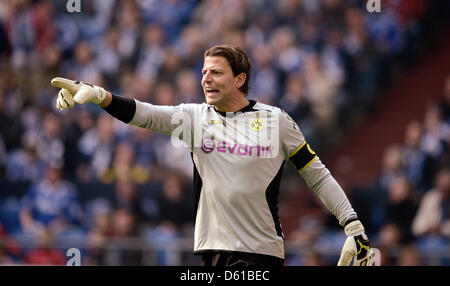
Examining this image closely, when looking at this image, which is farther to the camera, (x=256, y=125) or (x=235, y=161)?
(x=256, y=125)

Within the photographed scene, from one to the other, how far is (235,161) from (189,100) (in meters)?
7.78

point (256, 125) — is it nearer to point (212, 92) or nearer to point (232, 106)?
point (232, 106)

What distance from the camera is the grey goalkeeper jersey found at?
5.43 metres

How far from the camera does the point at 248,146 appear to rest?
18.1ft

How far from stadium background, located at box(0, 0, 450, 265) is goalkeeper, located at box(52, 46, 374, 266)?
14.3 feet

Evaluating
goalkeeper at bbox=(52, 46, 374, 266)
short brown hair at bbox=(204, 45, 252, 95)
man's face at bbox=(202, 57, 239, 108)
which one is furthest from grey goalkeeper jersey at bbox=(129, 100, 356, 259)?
short brown hair at bbox=(204, 45, 252, 95)

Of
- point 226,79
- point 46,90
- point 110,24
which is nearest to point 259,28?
point 110,24

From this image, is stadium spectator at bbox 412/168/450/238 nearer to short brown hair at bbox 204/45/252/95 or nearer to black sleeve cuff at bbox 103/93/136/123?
short brown hair at bbox 204/45/252/95

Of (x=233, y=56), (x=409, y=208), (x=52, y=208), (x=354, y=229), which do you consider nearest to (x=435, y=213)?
(x=409, y=208)

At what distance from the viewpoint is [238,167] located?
5.46 metres

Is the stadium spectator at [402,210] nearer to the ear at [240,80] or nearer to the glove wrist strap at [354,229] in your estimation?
the glove wrist strap at [354,229]

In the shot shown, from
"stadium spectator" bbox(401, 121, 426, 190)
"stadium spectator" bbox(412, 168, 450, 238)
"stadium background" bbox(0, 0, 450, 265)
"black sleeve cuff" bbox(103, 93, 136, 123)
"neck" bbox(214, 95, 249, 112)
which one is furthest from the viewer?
"stadium spectator" bbox(401, 121, 426, 190)

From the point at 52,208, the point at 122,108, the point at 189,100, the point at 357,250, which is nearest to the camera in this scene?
the point at 122,108

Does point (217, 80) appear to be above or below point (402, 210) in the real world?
below
